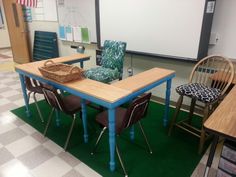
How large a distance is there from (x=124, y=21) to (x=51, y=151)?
2.21 metres

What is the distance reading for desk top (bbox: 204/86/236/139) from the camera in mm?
1092

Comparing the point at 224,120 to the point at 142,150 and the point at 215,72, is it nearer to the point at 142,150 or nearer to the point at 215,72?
the point at 142,150

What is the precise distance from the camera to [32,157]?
81.4 inches

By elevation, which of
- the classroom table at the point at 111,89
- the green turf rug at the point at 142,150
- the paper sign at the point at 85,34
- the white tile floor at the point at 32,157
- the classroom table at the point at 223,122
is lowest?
the white tile floor at the point at 32,157

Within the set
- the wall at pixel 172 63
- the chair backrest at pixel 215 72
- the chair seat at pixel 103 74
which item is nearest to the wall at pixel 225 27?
the wall at pixel 172 63

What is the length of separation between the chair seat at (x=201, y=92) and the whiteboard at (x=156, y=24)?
0.64 m

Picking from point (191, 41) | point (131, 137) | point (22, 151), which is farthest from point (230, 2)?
point (22, 151)

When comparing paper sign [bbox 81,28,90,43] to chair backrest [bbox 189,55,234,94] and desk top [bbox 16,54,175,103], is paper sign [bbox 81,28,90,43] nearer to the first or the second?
desk top [bbox 16,54,175,103]

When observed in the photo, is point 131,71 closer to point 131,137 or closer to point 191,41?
point 191,41

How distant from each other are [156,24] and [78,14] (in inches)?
70.1

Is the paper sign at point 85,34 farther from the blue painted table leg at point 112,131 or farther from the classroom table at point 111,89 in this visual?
the blue painted table leg at point 112,131

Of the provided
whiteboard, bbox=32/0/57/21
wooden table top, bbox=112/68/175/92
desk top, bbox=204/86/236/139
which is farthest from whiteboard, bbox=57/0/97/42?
desk top, bbox=204/86/236/139

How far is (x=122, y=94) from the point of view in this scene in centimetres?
171

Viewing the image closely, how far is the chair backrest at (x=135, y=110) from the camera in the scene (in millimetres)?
1639
